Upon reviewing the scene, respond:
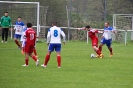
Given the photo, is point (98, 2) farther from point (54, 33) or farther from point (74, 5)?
point (54, 33)

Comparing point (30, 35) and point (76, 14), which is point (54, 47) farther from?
point (76, 14)

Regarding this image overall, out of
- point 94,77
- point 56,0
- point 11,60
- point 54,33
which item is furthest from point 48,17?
point 94,77

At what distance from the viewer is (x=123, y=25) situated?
1626 inches

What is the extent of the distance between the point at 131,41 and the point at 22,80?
2544cm

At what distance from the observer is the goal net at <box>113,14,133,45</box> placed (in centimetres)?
3936

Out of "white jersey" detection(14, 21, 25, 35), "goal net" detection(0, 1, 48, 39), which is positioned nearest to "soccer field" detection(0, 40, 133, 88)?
"white jersey" detection(14, 21, 25, 35)

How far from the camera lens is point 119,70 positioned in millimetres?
19188

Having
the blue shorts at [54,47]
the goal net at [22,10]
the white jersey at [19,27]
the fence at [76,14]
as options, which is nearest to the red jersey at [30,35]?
the blue shorts at [54,47]

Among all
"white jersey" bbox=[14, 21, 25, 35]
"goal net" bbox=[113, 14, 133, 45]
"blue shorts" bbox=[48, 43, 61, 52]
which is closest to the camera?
"blue shorts" bbox=[48, 43, 61, 52]

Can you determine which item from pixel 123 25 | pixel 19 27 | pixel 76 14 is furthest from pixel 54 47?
pixel 123 25

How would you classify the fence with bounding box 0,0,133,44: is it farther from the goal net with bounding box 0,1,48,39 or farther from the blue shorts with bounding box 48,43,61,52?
the blue shorts with bounding box 48,43,61,52

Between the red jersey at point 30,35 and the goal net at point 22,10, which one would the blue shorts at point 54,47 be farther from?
the goal net at point 22,10

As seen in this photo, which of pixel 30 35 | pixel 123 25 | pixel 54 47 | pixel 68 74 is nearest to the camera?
pixel 68 74

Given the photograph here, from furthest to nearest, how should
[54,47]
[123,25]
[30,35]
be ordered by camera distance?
[123,25] < [30,35] < [54,47]
